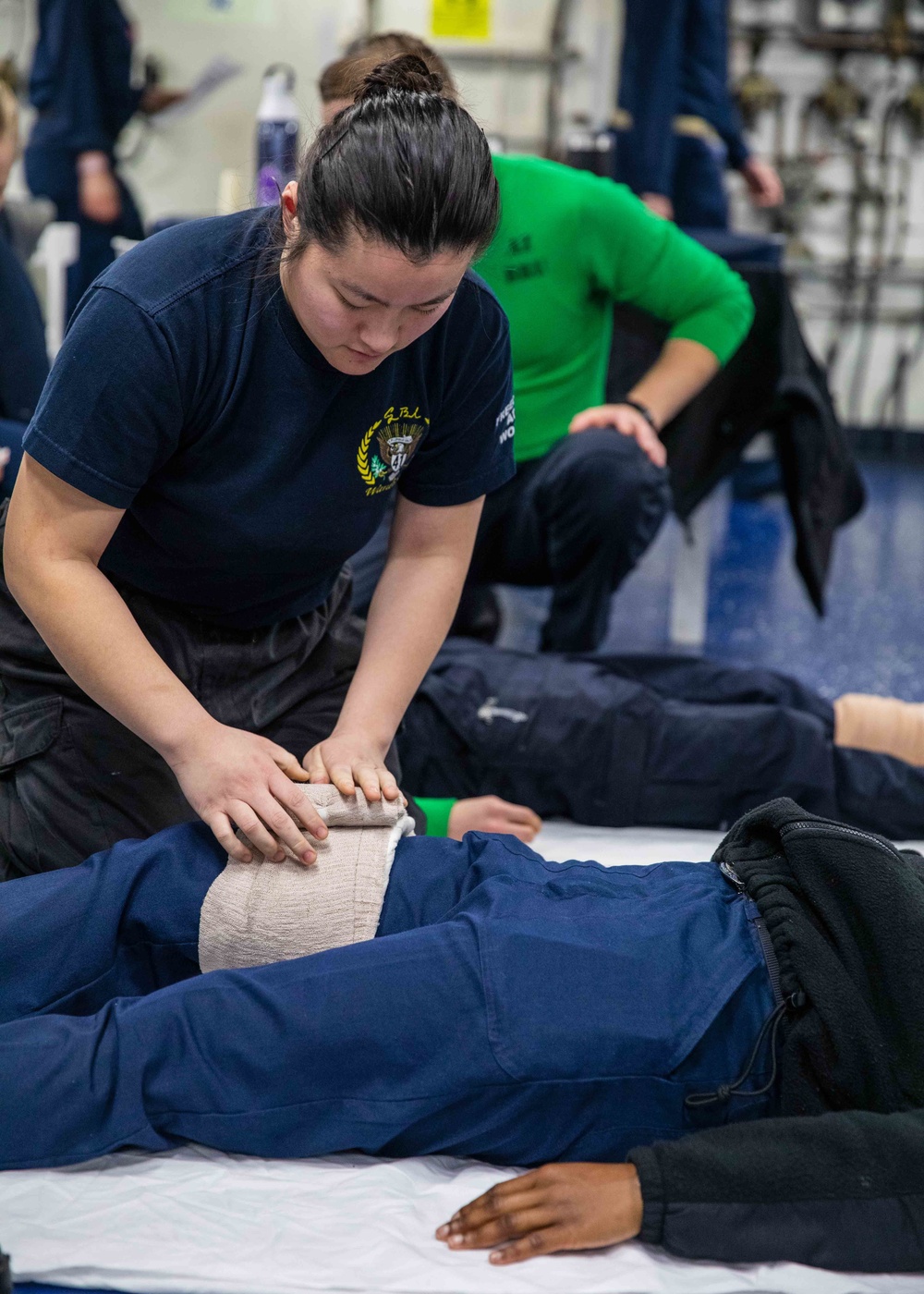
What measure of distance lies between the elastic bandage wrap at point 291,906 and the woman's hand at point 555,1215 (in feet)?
0.80

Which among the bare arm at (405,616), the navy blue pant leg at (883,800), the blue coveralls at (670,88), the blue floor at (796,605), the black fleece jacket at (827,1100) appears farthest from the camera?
the blue coveralls at (670,88)

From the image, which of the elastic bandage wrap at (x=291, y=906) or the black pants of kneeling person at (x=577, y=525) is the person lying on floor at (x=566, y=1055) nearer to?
the elastic bandage wrap at (x=291, y=906)

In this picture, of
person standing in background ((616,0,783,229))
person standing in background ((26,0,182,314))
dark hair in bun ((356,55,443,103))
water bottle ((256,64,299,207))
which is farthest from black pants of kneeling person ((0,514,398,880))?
person standing in background ((26,0,182,314))

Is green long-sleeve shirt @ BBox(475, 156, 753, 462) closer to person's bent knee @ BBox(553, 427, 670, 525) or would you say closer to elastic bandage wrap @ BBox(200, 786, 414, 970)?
person's bent knee @ BBox(553, 427, 670, 525)

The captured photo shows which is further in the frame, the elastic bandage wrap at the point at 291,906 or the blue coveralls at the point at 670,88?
the blue coveralls at the point at 670,88

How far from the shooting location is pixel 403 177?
1017 millimetres

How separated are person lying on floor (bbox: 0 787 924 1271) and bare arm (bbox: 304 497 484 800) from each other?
0.81 ft

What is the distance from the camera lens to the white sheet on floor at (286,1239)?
0.96 metres

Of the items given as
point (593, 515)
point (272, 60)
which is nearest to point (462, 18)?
point (272, 60)

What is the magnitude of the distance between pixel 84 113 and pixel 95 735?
2.85 m

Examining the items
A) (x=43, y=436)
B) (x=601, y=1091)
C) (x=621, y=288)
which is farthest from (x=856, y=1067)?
(x=621, y=288)

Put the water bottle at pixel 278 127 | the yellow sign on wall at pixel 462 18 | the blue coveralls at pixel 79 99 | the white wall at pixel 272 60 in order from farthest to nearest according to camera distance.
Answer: the yellow sign on wall at pixel 462 18, the white wall at pixel 272 60, the blue coveralls at pixel 79 99, the water bottle at pixel 278 127

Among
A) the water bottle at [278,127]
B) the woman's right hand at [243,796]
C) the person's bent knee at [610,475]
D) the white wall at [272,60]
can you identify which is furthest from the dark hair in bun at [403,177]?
the white wall at [272,60]

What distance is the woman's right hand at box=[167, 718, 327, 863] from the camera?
1.13 m
